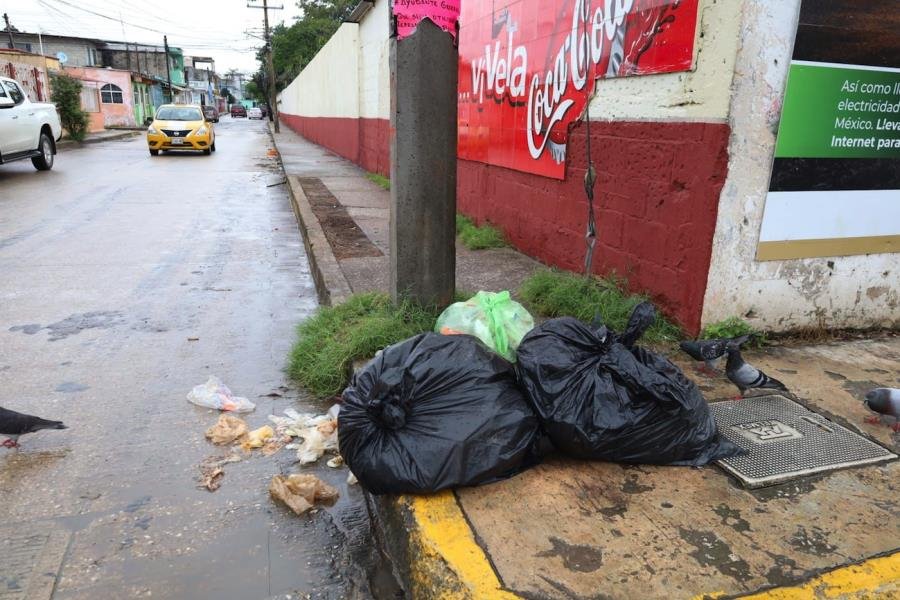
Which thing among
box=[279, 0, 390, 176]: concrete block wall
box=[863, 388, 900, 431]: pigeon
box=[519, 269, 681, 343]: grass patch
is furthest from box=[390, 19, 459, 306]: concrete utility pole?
box=[279, 0, 390, 176]: concrete block wall

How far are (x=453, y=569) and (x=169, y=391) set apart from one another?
259 cm

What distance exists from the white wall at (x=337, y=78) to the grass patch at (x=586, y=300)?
13.3 m

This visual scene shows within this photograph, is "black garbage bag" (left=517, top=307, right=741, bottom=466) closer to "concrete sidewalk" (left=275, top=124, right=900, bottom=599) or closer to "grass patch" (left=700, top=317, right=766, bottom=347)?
"concrete sidewalk" (left=275, top=124, right=900, bottom=599)

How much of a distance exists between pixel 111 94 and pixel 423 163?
4570 cm

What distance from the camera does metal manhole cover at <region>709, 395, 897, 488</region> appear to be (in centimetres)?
265

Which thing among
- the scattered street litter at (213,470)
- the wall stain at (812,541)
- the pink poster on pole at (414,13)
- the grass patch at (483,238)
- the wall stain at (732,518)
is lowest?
the scattered street litter at (213,470)

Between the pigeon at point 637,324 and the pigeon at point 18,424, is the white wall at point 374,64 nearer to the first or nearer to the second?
the pigeon at point 18,424

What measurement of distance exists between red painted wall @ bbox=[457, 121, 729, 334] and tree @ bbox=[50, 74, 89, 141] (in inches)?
981

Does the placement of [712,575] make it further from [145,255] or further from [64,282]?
[145,255]

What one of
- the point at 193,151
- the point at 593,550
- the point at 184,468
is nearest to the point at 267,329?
the point at 184,468

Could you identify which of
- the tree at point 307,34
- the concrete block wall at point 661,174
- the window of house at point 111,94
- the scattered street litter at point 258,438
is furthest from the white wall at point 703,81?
the window of house at point 111,94

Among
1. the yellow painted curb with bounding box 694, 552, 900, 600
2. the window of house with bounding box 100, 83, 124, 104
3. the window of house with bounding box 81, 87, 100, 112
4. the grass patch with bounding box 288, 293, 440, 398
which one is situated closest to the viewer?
the yellow painted curb with bounding box 694, 552, 900, 600

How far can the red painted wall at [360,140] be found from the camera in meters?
14.0

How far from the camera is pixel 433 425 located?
247cm
